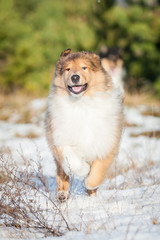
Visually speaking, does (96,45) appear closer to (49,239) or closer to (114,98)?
(114,98)

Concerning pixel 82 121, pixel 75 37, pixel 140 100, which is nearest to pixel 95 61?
pixel 82 121

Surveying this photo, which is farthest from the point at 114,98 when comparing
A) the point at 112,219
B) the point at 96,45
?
the point at 96,45

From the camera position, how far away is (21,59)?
13.5 meters

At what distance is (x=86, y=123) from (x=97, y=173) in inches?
22.7

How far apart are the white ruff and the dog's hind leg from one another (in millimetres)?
64

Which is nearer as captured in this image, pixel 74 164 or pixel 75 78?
pixel 74 164

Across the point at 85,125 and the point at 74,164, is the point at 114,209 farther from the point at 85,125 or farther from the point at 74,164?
the point at 85,125

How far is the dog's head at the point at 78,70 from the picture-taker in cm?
333

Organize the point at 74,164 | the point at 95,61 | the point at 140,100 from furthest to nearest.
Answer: the point at 140,100, the point at 95,61, the point at 74,164

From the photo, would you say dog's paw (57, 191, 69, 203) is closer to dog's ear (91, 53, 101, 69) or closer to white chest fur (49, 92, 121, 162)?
white chest fur (49, 92, 121, 162)

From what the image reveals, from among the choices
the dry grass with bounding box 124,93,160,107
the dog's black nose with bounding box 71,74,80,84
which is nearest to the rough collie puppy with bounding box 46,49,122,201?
the dog's black nose with bounding box 71,74,80,84

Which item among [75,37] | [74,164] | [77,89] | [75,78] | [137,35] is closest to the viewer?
[74,164]

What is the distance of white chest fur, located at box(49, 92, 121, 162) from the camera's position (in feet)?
10.9

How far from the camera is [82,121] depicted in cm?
338
